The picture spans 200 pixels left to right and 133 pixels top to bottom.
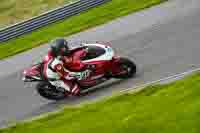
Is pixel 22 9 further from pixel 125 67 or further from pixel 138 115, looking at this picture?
pixel 138 115

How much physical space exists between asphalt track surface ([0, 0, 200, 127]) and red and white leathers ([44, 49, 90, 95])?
42cm

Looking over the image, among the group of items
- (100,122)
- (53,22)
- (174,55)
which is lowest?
(53,22)

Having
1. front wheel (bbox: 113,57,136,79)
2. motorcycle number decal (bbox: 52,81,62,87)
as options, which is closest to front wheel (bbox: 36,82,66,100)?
motorcycle number decal (bbox: 52,81,62,87)

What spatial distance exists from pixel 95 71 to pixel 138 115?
5.48 meters

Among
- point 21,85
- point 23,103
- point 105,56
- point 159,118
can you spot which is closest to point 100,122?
point 159,118

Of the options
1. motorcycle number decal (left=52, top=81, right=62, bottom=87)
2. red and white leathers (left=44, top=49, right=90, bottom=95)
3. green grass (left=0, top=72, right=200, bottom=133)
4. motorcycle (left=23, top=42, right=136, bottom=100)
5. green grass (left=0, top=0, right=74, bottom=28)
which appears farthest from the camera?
green grass (left=0, top=0, right=74, bottom=28)

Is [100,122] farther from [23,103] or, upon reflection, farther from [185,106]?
[23,103]

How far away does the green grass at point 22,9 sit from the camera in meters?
30.5

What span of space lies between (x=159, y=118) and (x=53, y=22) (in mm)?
15089

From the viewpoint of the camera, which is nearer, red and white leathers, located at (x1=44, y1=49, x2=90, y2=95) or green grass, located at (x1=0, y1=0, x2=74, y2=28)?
red and white leathers, located at (x1=44, y1=49, x2=90, y2=95)

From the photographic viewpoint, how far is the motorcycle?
15.6 metres

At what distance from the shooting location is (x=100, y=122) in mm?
10953

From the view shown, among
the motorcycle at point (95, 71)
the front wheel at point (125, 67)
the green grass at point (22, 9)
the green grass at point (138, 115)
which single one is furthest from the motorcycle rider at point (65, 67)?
the green grass at point (22, 9)

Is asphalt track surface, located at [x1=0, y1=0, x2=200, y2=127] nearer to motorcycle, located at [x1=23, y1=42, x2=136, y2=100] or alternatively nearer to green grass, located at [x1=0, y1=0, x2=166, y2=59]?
motorcycle, located at [x1=23, y1=42, x2=136, y2=100]
